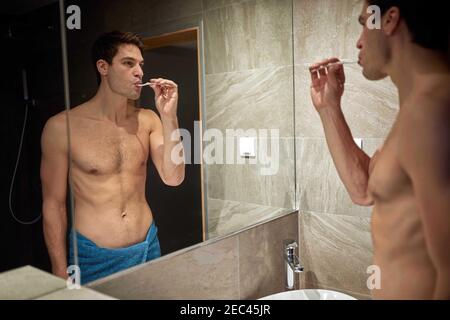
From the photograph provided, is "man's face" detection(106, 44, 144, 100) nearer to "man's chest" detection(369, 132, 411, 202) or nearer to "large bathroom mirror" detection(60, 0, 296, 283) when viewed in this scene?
"large bathroom mirror" detection(60, 0, 296, 283)

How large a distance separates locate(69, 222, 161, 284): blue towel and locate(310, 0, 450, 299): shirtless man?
25.9 inches

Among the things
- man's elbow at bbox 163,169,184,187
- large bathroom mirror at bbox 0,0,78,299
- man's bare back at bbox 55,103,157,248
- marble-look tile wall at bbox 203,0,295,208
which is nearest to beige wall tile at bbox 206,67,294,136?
marble-look tile wall at bbox 203,0,295,208

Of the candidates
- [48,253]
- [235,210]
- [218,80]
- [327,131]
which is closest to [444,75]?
[327,131]

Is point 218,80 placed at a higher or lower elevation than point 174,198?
higher

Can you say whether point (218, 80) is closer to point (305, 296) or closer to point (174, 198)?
point (174, 198)

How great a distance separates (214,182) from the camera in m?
1.43

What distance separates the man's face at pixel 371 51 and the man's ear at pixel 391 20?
0.03 m

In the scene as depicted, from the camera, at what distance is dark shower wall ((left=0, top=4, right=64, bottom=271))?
2.93ft

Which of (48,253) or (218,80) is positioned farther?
(218,80)

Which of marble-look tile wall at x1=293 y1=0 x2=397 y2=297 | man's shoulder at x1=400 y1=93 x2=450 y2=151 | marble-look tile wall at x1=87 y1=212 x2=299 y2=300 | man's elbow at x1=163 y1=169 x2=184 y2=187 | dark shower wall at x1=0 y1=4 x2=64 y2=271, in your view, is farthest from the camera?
marble-look tile wall at x1=293 y1=0 x2=397 y2=297

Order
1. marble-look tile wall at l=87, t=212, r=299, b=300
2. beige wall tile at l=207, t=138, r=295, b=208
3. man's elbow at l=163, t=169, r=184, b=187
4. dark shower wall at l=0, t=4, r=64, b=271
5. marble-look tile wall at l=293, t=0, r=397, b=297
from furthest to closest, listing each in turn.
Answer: beige wall tile at l=207, t=138, r=295, b=208, marble-look tile wall at l=293, t=0, r=397, b=297, man's elbow at l=163, t=169, r=184, b=187, marble-look tile wall at l=87, t=212, r=299, b=300, dark shower wall at l=0, t=4, r=64, b=271

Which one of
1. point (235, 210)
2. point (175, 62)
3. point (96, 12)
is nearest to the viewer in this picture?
point (96, 12)

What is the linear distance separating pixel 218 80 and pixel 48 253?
30.8 inches

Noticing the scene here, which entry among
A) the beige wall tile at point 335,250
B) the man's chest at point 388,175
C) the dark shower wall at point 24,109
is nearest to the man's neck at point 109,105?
the dark shower wall at point 24,109
